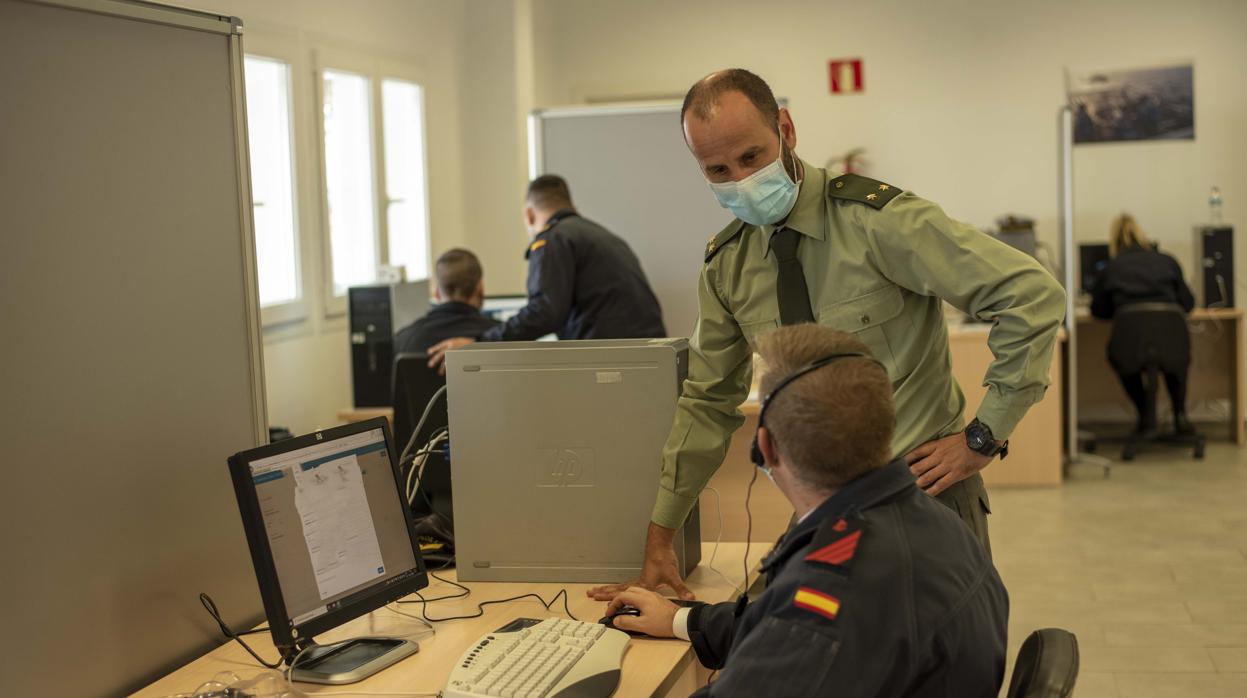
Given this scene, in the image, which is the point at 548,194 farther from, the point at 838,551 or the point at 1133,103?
the point at 1133,103

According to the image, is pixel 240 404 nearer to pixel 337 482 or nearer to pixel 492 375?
pixel 337 482

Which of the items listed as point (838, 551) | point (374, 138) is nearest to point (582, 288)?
point (374, 138)

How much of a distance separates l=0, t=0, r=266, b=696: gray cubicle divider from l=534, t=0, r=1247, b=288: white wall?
241 inches

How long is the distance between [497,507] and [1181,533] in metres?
4.08

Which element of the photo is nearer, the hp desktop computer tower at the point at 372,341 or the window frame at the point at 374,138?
the hp desktop computer tower at the point at 372,341

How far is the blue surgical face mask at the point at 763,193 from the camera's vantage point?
2.07m

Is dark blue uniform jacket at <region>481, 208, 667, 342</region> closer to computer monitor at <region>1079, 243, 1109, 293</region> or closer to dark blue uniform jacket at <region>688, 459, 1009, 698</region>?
dark blue uniform jacket at <region>688, 459, 1009, 698</region>

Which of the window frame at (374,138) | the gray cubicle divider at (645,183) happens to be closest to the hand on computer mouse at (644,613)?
the gray cubicle divider at (645,183)

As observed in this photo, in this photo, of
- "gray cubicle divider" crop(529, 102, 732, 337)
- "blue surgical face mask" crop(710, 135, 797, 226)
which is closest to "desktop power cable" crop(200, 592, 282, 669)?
"blue surgical face mask" crop(710, 135, 797, 226)

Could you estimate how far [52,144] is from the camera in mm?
1644

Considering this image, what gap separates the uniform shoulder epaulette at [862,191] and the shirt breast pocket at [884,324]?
14 cm

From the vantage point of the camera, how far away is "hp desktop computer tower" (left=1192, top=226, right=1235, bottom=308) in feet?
23.7

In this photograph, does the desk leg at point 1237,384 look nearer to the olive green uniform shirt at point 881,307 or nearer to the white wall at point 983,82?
the white wall at point 983,82

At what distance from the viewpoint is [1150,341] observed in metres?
6.75
